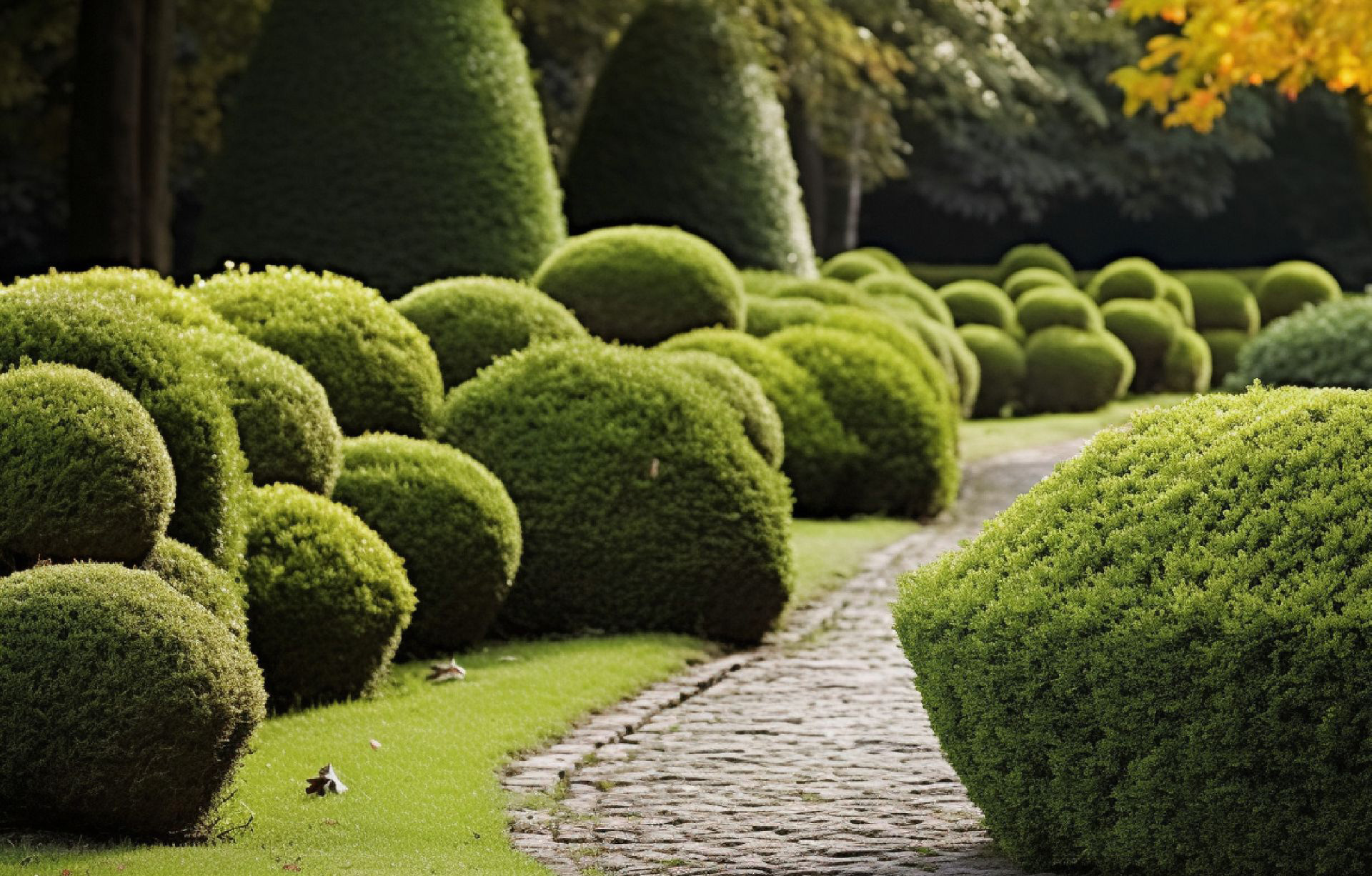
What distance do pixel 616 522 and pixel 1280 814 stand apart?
4.79m

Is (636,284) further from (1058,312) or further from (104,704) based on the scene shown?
(1058,312)

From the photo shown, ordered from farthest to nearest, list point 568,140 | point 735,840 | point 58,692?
point 568,140 → point 735,840 → point 58,692

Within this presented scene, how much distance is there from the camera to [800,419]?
13461mm

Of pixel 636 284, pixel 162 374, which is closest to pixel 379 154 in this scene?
pixel 636 284

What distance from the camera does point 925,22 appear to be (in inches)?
1097

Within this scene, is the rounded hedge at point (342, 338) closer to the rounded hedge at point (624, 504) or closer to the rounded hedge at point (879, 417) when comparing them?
the rounded hedge at point (624, 504)

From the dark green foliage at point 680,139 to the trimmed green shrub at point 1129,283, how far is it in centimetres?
1327

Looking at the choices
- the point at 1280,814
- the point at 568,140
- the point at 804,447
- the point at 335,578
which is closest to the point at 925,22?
the point at 568,140

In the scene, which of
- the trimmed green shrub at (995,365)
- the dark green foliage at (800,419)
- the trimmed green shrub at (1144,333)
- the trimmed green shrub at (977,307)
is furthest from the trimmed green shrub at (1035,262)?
the dark green foliage at (800,419)

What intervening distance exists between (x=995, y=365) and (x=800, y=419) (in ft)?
37.8

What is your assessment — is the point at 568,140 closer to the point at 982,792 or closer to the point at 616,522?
the point at 616,522

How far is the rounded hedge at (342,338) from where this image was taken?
8.45m

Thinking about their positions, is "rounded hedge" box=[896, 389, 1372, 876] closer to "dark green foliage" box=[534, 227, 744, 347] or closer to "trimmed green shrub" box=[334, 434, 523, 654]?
"trimmed green shrub" box=[334, 434, 523, 654]

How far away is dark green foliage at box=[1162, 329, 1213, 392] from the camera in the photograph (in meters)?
27.7
